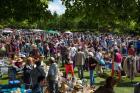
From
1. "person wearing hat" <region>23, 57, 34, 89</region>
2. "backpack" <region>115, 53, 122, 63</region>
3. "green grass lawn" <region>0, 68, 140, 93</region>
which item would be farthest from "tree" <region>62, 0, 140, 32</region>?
"backpack" <region>115, 53, 122, 63</region>

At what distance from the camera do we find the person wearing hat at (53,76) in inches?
757

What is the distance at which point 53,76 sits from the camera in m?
19.2

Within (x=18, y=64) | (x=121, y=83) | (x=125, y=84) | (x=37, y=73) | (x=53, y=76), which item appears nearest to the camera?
(x=37, y=73)

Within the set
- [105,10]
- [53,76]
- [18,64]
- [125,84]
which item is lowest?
[125,84]

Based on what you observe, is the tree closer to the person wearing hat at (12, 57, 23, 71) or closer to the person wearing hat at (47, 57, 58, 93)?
the person wearing hat at (47, 57, 58, 93)

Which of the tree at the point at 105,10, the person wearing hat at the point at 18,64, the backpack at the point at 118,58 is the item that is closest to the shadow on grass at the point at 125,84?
the backpack at the point at 118,58

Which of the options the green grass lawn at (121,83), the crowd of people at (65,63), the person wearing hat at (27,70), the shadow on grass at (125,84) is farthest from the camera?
the shadow on grass at (125,84)

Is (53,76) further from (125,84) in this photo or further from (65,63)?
(65,63)

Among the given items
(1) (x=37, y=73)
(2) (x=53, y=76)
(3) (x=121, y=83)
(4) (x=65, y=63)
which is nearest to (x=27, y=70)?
(2) (x=53, y=76)

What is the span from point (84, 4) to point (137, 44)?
22.8 m

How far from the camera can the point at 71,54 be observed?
30547mm

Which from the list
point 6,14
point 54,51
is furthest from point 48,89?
point 54,51

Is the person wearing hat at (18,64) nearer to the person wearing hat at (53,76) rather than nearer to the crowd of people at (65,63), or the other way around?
the crowd of people at (65,63)

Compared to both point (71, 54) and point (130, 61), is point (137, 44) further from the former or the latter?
point (130, 61)
